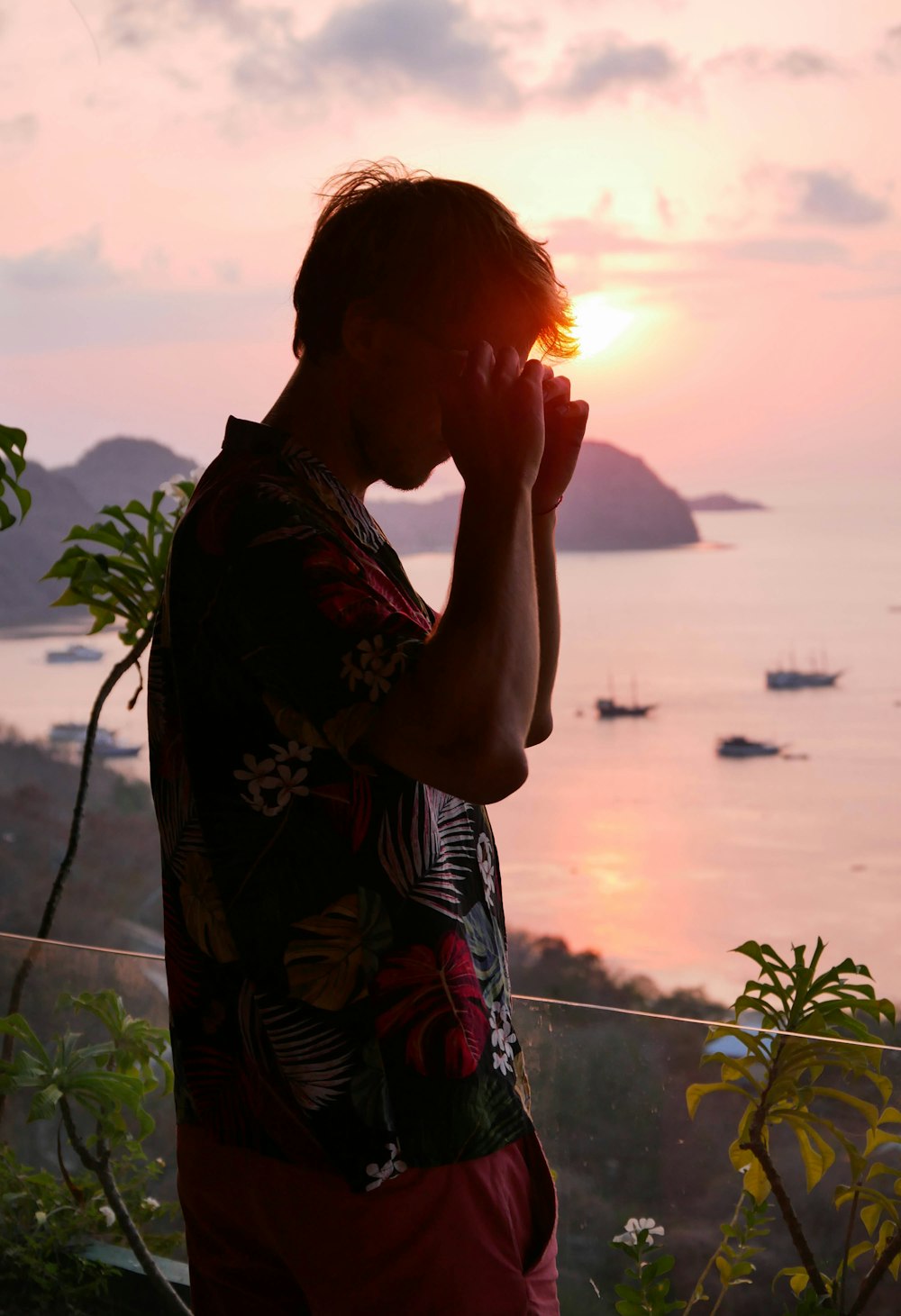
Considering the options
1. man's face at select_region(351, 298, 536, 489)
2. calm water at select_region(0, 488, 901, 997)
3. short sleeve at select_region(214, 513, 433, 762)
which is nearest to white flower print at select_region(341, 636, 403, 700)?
short sleeve at select_region(214, 513, 433, 762)

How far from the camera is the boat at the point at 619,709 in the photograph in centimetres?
297

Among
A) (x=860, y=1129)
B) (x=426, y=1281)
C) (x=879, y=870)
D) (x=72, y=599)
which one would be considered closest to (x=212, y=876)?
(x=426, y=1281)

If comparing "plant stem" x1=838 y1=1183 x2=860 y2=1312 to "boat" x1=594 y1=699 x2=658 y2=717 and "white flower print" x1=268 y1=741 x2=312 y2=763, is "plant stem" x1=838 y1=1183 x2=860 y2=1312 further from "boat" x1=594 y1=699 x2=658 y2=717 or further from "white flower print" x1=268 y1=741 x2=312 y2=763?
"boat" x1=594 y1=699 x2=658 y2=717

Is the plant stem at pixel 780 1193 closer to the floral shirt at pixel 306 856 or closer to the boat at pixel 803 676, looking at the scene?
the floral shirt at pixel 306 856

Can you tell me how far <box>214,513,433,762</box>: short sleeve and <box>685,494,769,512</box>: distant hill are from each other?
219 centimetres

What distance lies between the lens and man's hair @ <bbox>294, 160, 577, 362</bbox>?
860 mm

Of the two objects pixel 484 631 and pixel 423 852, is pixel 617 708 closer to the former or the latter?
pixel 423 852

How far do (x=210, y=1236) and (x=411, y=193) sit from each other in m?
0.74

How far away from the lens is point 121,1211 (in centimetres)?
174

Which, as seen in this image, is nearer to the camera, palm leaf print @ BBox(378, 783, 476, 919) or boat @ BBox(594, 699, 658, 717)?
palm leaf print @ BBox(378, 783, 476, 919)

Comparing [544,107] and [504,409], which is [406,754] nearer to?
[504,409]

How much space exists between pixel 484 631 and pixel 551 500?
312 millimetres

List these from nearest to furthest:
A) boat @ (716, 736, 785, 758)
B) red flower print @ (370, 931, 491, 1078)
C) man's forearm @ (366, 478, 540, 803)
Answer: man's forearm @ (366, 478, 540, 803) < red flower print @ (370, 931, 491, 1078) < boat @ (716, 736, 785, 758)

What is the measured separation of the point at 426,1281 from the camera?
0.81 m
